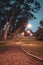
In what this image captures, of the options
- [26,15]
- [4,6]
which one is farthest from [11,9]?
[26,15]

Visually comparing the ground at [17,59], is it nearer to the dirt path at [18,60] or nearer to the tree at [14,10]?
the dirt path at [18,60]

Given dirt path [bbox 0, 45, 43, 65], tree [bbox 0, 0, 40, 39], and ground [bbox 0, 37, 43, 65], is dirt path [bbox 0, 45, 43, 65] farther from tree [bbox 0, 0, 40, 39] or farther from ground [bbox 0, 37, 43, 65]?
tree [bbox 0, 0, 40, 39]

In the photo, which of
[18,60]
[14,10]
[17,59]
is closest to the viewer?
[18,60]

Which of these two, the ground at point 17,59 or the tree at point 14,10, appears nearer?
the ground at point 17,59

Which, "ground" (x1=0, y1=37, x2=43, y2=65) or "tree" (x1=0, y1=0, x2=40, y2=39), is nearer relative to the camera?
"ground" (x1=0, y1=37, x2=43, y2=65)

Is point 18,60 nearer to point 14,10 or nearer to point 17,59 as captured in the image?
point 17,59

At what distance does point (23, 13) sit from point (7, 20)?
586 cm

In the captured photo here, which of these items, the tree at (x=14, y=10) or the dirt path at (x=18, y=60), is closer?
the dirt path at (x=18, y=60)

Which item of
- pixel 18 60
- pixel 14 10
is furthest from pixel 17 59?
pixel 14 10

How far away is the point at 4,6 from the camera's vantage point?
55500 mm

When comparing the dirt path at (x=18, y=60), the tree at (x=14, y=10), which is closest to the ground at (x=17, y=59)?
the dirt path at (x=18, y=60)

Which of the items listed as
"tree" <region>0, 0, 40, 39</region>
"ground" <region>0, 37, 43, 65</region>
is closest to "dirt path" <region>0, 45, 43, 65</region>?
"ground" <region>0, 37, 43, 65</region>

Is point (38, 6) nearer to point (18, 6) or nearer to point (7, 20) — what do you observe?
point (18, 6)

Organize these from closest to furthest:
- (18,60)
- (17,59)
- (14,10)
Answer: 1. (18,60)
2. (17,59)
3. (14,10)
